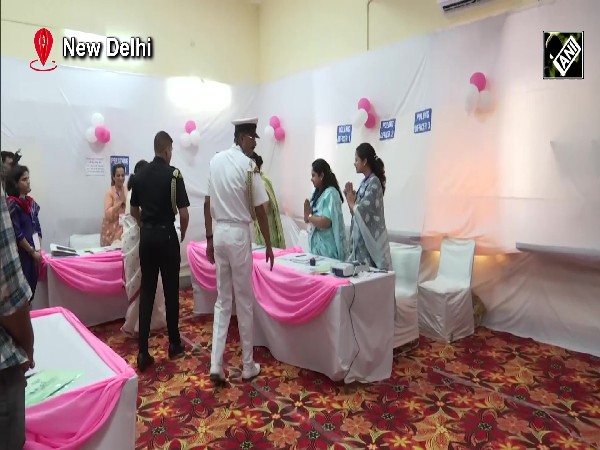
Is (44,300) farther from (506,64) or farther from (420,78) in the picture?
(506,64)

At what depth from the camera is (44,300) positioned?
3.49m

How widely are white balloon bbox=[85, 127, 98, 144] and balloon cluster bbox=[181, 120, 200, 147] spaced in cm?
94

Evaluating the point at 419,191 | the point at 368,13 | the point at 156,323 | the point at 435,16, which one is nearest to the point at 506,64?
the point at 435,16

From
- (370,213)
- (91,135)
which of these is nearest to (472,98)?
(370,213)

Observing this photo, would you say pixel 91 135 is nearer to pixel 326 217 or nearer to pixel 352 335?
pixel 326 217

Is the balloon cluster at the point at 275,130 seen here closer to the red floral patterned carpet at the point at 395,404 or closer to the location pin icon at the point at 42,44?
the location pin icon at the point at 42,44

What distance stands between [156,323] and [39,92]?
2.43 m

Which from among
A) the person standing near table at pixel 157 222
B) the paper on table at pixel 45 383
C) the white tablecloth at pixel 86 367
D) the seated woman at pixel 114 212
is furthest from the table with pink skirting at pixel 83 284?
the paper on table at pixel 45 383

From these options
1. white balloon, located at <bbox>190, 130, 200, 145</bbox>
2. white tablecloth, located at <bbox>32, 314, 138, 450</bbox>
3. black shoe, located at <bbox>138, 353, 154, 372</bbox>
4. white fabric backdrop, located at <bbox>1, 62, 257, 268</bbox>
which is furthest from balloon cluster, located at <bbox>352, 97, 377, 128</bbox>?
white tablecloth, located at <bbox>32, 314, 138, 450</bbox>

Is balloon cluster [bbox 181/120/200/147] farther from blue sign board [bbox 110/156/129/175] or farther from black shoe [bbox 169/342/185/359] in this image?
black shoe [bbox 169/342/185/359]

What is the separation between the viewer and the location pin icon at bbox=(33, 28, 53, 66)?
4.25 m

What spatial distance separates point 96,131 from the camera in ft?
14.7

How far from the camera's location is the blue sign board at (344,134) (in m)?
4.48

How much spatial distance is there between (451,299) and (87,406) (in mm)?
2745
